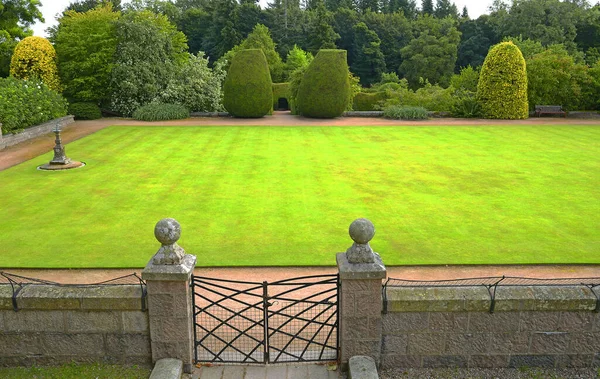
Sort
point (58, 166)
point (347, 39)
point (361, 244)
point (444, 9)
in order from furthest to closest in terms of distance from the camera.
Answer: point (444, 9), point (347, 39), point (58, 166), point (361, 244)

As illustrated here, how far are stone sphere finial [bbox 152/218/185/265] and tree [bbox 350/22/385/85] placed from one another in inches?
1850

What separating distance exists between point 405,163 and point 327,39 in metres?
37.2

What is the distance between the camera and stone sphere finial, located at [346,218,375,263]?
4.60 meters

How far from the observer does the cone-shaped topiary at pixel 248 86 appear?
80.0 ft

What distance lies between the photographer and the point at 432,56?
45.2 metres

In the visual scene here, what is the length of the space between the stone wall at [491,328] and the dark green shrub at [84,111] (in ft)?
75.5

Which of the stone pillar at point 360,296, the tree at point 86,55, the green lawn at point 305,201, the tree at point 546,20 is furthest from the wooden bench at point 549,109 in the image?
the stone pillar at point 360,296

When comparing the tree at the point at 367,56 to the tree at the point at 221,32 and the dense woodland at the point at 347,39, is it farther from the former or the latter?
the tree at the point at 221,32

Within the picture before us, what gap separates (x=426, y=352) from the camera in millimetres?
4930

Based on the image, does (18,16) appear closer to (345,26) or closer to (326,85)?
(326,85)

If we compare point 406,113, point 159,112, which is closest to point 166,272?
point 159,112

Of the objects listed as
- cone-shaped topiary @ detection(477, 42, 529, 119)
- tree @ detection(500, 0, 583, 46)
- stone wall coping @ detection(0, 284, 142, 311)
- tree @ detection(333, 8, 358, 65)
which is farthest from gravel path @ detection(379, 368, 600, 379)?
tree @ detection(333, 8, 358, 65)

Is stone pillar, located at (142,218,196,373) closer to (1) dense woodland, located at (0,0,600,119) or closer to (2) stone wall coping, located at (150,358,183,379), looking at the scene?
(2) stone wall coping, located at (150,358,183,379)

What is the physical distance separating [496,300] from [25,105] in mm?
19385
